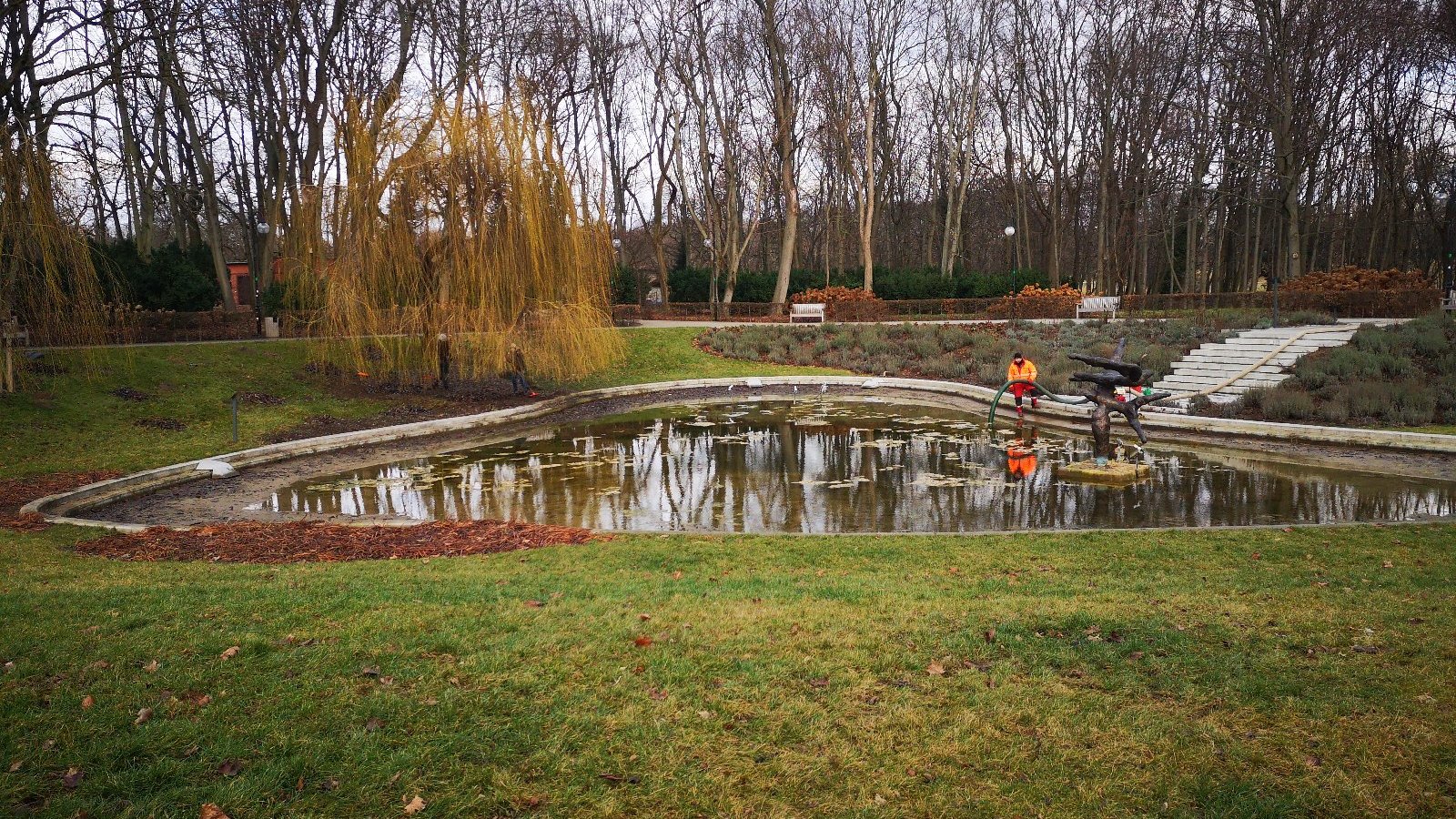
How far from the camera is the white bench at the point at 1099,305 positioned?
97.5 ft

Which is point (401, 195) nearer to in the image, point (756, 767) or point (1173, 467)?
point (1173, 467)

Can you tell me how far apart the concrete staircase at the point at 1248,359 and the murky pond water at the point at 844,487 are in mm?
4902

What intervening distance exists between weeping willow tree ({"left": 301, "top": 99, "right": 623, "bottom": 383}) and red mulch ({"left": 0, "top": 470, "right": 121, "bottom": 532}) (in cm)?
725

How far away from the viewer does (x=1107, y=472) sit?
11938 millimetres

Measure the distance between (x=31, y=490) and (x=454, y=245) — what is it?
9802mm

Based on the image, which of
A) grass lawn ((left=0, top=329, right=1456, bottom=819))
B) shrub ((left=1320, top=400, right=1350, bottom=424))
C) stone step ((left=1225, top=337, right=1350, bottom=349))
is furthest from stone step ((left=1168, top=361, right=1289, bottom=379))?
grass lawn ((left=0, top=329, right=1456, bottom=819))

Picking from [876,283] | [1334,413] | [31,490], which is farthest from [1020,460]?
[876,283]

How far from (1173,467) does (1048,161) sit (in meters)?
33.7

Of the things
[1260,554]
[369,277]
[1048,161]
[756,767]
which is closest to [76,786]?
[756,767]

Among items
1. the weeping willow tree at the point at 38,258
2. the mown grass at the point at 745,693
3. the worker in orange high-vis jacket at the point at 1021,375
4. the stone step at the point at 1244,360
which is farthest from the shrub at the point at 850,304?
the mown grass at the point at 745,693

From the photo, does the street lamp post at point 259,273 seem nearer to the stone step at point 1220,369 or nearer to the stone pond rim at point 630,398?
the stone pond rim at point 630,398

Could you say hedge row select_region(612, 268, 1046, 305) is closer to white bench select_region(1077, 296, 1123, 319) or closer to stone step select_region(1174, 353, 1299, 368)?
white bench select_region(1077, 296, 1123, 319)

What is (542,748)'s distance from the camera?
12.5ft

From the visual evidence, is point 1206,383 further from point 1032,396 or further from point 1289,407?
point 1032,396
